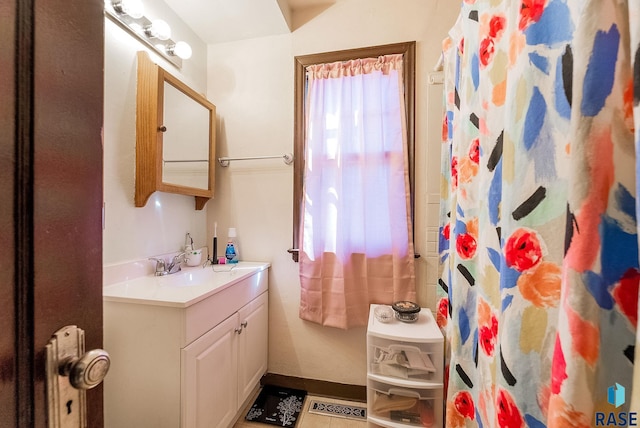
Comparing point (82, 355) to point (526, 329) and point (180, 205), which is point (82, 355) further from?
point (180, 205)

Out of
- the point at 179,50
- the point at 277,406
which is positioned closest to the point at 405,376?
the point at 277,406

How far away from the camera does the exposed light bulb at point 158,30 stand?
52.7 inches

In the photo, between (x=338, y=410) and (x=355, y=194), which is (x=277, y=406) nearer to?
(x=338, y=410)

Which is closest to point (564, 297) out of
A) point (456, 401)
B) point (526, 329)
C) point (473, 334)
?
point (526, 329)

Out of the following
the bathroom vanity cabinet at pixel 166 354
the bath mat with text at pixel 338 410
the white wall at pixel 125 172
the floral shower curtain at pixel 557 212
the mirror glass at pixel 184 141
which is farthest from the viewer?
the bath mat with text at pixel 338 410

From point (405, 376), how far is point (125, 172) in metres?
1.66

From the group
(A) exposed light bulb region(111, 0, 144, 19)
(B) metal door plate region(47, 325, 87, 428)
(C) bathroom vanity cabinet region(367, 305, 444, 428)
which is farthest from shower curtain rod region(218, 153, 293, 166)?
(B) metal door plate region(47, 325, 87, 428)

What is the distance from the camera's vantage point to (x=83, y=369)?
0.33m

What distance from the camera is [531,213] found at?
21.9 inches

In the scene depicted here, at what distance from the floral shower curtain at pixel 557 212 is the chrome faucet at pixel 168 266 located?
4.79ft

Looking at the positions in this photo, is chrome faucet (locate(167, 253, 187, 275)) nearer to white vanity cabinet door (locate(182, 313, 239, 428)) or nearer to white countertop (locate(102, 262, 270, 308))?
white countertop (locate(102, 262, 270, 308))

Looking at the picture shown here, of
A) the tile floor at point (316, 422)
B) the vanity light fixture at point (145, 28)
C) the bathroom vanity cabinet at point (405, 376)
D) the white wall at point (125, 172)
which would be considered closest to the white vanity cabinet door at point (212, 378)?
the tile floor at point (316, 422)

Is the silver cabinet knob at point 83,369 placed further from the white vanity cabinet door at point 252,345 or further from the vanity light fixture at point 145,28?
the vanity light fixture at point 145,28

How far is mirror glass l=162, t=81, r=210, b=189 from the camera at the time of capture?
1.40 meters
